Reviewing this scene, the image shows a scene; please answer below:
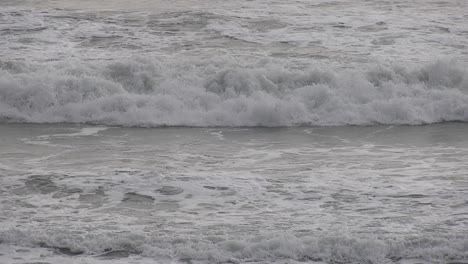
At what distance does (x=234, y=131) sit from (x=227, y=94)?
4.65 feet

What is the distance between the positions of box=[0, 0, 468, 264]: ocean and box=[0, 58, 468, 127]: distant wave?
30mm

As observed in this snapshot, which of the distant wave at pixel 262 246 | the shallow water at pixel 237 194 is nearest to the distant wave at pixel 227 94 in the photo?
the shallow water at pixel 237 194

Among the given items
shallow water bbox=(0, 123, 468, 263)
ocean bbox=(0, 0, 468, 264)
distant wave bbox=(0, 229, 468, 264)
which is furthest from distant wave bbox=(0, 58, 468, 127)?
distant wave bbox=(0, 229, 468, 264)

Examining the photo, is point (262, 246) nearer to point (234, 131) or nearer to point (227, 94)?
point (234, 131)

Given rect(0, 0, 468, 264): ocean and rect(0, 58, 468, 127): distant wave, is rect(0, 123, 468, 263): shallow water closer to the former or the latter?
rect(0, 0, 468, 264): ocean

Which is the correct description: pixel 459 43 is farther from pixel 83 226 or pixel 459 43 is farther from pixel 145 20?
pixel 83 226

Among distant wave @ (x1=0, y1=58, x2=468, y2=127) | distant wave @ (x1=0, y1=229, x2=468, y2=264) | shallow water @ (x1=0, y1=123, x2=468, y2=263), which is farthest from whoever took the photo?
distant wave @ (x1=0, y1=58, x2=468, y2=127)

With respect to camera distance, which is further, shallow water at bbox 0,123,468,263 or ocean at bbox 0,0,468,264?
ocean at bbox 0,0,468,264

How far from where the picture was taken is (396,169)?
343 inches

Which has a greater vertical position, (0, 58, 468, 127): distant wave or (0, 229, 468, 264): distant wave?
(0, 229, 468, 264): distant wave

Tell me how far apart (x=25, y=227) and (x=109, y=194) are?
46.6 inches

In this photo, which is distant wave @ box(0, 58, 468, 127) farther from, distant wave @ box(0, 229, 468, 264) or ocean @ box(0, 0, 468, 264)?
distant wave @ box(0, 229, 468, 264)

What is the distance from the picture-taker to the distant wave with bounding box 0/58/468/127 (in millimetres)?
11633

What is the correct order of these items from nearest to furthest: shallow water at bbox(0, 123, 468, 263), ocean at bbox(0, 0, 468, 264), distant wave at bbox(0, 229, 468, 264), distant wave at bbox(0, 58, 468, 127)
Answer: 1. distant wave at bbox(0, 229, 468, 264)
2. shallow water at bbox(0, 123, 468, 263)
3. ocean at bbox(0, 0, 468, 264)
4. distant wave at bbox(0, 58, 468, 127)
